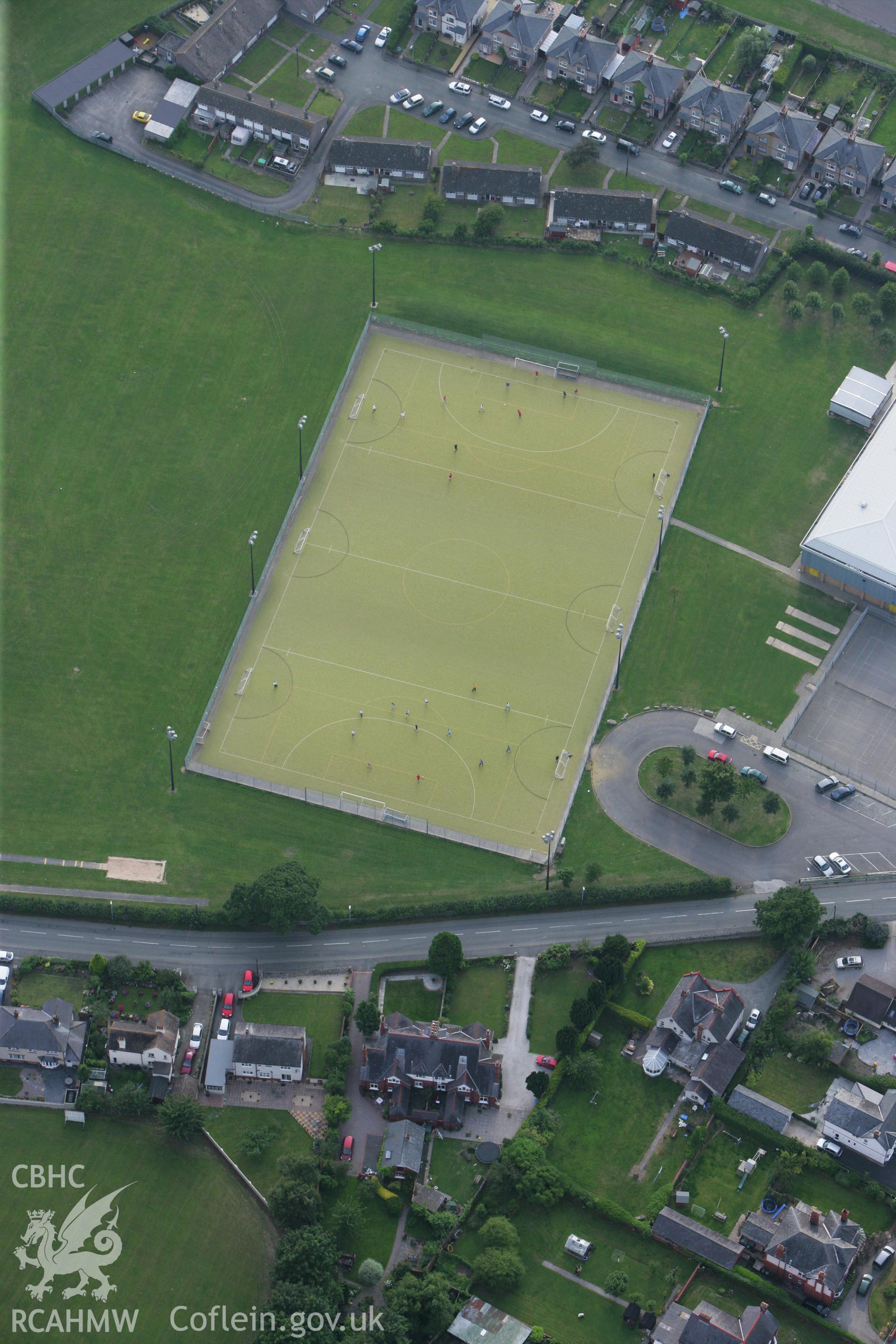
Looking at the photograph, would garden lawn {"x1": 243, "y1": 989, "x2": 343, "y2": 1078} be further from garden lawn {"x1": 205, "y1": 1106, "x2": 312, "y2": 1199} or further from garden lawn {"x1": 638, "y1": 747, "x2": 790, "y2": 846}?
garden lawn {"x1": 638, "y1": 747, "x2": 790, "y2": 846}

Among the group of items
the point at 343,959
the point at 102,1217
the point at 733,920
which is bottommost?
the point at 102,1217

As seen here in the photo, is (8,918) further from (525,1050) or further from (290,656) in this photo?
(525,1050)

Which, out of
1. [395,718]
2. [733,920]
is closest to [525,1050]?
[733,920]

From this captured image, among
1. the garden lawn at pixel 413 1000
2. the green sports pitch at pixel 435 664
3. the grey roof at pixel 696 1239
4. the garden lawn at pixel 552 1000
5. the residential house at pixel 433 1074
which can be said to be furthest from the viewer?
the green sports pitch at pixel 435 664

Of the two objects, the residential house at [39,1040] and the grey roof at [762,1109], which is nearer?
the grey roof at [762,1109]

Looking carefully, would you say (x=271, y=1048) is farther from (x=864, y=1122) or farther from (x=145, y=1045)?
(x=864, y=1122)

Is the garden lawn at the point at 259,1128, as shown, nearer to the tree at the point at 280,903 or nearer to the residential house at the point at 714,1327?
the tree at the point at 280,903

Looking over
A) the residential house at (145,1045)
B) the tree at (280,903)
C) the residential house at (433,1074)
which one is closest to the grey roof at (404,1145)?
the residential house at (433,1074)
